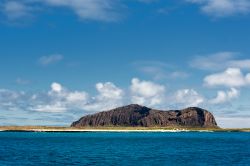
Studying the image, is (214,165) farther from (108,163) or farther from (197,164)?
(108,163)

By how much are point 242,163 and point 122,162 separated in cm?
2095

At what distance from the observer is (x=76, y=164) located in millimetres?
72250

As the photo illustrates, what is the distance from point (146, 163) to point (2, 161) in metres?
25.1

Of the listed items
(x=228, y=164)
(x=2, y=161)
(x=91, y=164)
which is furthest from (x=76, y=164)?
(x=228, y=164)

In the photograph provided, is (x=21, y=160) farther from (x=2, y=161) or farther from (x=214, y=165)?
(x=214, y=165)

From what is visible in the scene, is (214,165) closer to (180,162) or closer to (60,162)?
(180,162)

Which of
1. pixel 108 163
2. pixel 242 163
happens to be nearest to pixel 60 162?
pixel 108 163

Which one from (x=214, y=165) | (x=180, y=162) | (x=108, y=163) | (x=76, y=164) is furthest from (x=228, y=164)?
(x=76, y=164)

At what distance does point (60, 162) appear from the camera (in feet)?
247

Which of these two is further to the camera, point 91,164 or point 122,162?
point 122,162

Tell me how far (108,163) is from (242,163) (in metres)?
23.4

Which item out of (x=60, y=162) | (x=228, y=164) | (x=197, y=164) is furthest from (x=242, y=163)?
(x=60, y=162)

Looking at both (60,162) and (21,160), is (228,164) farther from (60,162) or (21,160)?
(21,160)

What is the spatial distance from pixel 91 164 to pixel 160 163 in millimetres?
12125
